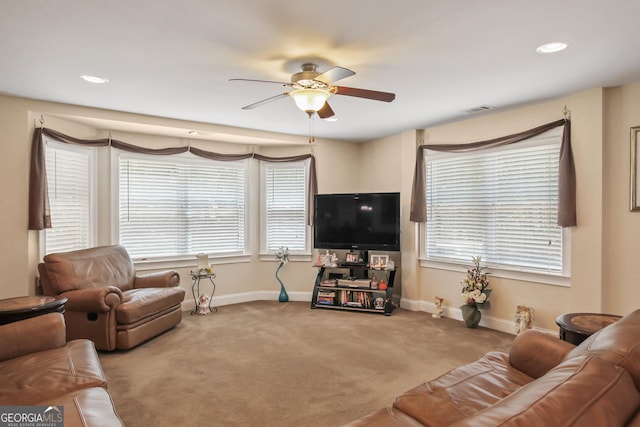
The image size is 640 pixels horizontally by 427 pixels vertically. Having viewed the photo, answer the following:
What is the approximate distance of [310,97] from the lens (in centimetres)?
292

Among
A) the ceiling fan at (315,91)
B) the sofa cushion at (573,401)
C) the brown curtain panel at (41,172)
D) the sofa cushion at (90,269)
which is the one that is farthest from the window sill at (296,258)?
the sofa cushion at (573,401)

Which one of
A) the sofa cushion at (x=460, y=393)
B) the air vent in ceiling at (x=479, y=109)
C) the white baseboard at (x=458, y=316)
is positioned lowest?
the white baseboard at (x=458, y=316)

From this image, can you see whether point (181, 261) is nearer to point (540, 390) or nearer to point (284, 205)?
point (284, 205)

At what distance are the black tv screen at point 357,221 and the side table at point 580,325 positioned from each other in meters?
2.73

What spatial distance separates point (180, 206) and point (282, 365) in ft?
9.93

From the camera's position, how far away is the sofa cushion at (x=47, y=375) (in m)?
1.87

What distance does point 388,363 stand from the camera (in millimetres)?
3408

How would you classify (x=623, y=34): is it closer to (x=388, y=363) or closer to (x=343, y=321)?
(x=388, y=363)

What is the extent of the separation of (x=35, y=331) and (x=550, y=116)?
489 centimetres

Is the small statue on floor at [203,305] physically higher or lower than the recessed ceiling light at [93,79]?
lower

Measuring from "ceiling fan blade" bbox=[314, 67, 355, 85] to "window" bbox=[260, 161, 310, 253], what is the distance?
329cm

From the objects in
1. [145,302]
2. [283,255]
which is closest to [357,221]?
[283,255]

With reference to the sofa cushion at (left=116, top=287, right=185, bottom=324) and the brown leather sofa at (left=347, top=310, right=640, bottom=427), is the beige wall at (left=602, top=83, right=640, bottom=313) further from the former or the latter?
the sofa cushion at (left=116, top=287, right=185, bottom=324)

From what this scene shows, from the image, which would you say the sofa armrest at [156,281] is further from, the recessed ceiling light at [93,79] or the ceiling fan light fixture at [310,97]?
the ceiling fan light fixture at [310,97]
